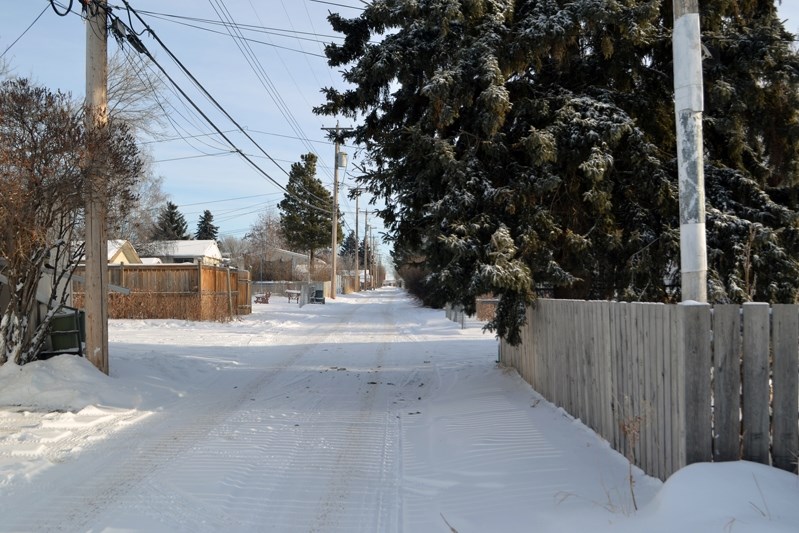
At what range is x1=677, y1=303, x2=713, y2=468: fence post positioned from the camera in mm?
4328

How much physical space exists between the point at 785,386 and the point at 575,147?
210 inches

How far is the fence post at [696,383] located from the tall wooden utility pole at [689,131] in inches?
36.2

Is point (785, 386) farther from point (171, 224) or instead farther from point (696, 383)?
point (171, 224)

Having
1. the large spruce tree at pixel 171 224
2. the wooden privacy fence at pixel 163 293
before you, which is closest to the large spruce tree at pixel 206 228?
the large spruce tree at pixel 171 224

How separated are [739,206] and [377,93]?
5962 mm

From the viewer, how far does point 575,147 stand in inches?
351

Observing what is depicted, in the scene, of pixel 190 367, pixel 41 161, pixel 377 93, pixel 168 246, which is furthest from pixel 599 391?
pixel 168 246

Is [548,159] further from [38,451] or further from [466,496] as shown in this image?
[38,451]

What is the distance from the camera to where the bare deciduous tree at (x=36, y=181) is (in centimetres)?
801

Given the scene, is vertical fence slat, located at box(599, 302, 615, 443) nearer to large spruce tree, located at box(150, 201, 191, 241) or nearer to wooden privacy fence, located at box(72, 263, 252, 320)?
wooden privacy fence, located at box(72, 263, 252, 320)

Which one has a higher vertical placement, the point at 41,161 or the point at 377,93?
the point at 377,93

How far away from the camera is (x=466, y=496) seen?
5078mm

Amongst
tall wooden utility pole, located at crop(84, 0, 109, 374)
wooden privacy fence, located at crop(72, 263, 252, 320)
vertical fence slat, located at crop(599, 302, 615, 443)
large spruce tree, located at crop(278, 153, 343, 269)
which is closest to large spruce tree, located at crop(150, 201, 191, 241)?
large spruce tree, located at crop(278, 153, 343, 269)

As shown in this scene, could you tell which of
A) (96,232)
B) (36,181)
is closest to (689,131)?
(36,181)
